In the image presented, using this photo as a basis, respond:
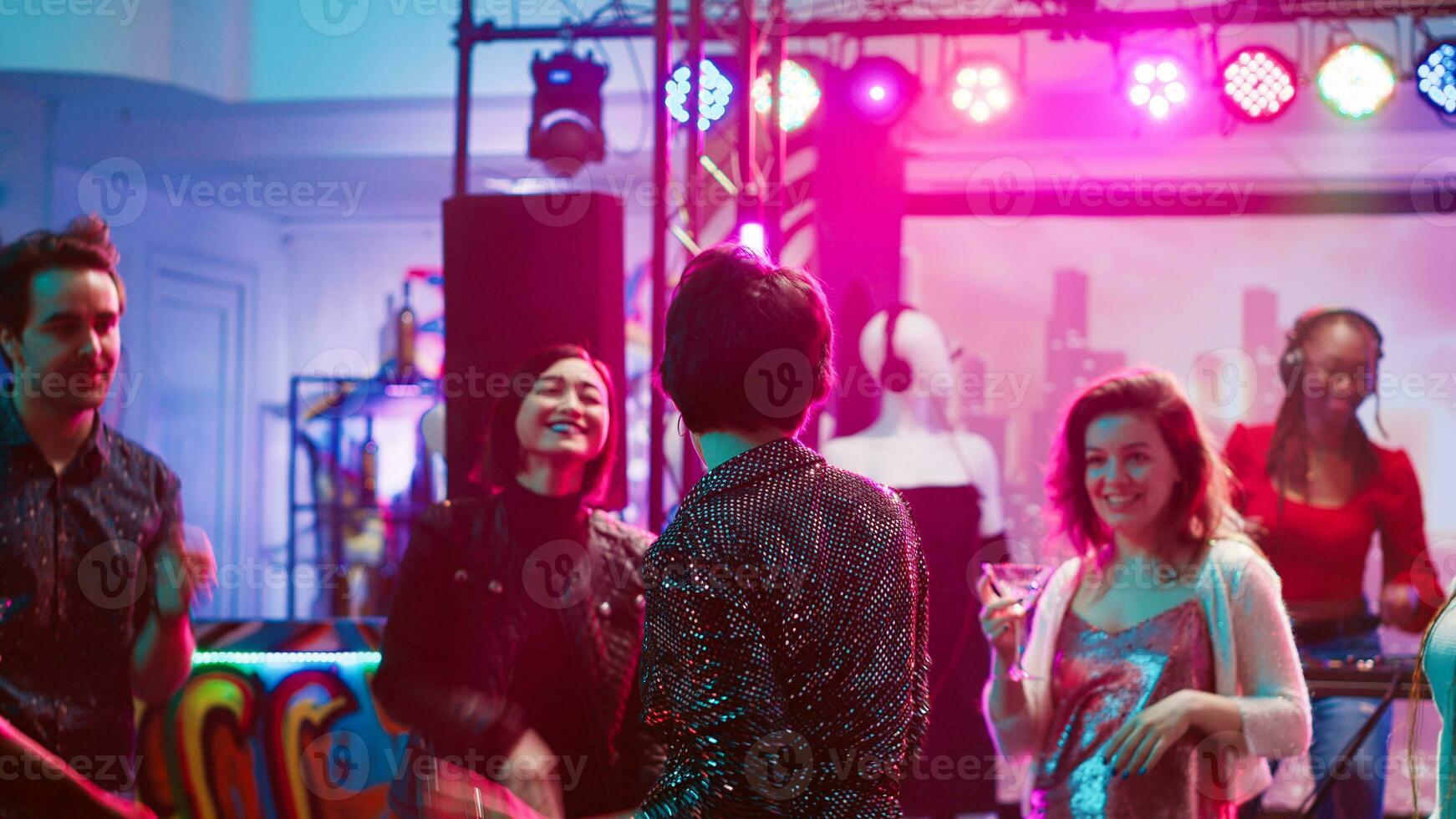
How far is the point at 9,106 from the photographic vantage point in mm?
6488

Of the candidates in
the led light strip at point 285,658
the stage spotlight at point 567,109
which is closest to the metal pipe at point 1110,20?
the stage spotlight at point 567,109

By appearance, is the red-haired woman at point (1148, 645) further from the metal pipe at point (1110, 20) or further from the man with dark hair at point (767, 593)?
the metal pipe at point (1110, 20)

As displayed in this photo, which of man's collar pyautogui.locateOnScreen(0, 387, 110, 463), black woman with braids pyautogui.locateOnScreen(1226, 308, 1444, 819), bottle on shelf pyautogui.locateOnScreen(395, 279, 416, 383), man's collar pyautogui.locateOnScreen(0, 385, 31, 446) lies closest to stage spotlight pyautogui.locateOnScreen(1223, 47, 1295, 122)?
black woman with braids pyautogui.locateOnScreen(1226, 308, 1444, 819)

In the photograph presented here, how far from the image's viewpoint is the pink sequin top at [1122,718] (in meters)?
2.06

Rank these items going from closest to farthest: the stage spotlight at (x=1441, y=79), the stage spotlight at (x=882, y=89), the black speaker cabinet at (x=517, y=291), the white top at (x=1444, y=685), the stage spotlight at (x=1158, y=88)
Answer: the white top at (x=1444, y=685) < the black speaker cabinet at (x=517, y=291) < the stage spotlight at (x=1441, y=79) < the stage spotlight at (x=1158, y=88) < the stage spotlight at (x=882, y=89)

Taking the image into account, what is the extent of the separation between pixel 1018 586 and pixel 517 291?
54.9 inches

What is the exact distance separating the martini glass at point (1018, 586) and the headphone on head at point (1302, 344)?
2.57 m

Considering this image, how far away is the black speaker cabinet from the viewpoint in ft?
9.27

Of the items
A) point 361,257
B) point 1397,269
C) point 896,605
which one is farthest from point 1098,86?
point 896,605

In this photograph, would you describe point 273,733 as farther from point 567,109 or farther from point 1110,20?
point 1110,20

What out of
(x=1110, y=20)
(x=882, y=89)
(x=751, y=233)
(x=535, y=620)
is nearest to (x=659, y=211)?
(x=751, y=233)

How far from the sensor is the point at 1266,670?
208 cm

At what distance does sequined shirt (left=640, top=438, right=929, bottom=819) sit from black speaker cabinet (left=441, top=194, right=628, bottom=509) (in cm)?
152

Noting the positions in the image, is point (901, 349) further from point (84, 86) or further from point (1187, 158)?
point (84, 86)
